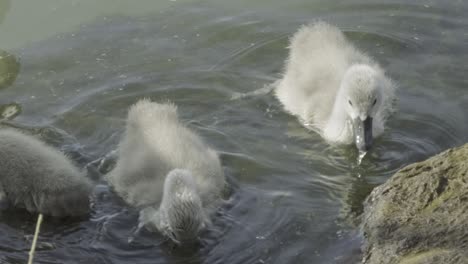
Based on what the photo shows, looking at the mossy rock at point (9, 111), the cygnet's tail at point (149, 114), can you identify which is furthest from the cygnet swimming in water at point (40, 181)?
the mossy rock at point (9, 111)

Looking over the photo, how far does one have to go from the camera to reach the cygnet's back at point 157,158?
611cm

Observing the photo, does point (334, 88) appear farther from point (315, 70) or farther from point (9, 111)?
point (9, 111)

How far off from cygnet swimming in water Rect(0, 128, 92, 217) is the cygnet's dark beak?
6.46 ft

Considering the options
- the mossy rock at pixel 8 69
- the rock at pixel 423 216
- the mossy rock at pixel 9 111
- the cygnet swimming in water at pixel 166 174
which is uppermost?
the rock at pixel 423 216

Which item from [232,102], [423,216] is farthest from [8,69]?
[423,216]

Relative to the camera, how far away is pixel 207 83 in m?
7.92

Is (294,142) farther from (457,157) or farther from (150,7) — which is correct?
(150,7)

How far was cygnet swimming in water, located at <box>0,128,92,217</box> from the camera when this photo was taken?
19.5 ft

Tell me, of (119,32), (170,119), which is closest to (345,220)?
(170,119)

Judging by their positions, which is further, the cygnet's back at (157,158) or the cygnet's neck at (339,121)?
the cygnet's neck at (339,121)

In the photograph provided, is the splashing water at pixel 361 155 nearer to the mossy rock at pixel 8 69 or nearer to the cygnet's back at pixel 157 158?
the cygnet's back at pixel 157 158

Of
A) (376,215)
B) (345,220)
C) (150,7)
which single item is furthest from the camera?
(150,7)

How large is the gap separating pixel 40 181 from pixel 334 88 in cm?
257

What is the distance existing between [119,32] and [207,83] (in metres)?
1.51
